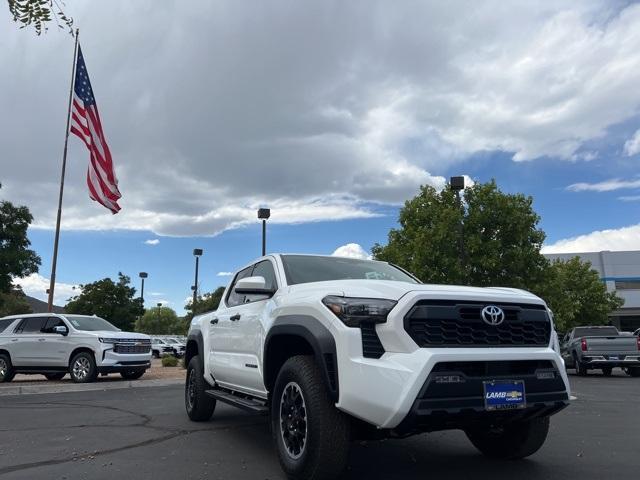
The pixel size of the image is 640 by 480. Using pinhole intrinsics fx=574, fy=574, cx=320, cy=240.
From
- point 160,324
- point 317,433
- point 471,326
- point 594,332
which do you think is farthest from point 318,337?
point 160,324

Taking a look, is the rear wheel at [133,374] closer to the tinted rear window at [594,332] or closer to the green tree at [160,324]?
the tinted rear window at [594,332]

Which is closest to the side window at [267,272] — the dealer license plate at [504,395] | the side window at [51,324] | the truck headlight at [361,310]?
the truck headlight at [361,310]

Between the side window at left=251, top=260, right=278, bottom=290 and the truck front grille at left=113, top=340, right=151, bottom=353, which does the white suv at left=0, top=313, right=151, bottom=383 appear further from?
the side window at left=251, top=260, right=278, bottom=290

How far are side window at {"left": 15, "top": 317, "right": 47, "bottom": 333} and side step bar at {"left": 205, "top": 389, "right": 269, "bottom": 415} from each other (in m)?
9.84

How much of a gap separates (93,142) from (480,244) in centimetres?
1500

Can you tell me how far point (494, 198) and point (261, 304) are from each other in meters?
20.9

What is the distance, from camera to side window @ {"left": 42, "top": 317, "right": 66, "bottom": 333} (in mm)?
14257

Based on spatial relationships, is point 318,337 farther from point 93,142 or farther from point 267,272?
point 93,142

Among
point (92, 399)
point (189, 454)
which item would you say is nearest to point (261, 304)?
point (189, 454)

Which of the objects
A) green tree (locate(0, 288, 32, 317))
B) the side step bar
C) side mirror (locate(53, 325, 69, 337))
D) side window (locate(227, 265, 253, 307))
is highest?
green tree (locate(0, 288, 32, 317))

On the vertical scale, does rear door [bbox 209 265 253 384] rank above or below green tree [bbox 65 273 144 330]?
below

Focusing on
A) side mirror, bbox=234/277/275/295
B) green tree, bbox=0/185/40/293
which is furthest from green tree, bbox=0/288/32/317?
side mirror, bbox=234/277/275/295

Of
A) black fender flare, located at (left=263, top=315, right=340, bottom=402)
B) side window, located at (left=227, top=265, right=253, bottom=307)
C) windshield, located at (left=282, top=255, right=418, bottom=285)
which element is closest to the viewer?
black fender flare, located at (left=263, top=315, right=340, bottom=402)

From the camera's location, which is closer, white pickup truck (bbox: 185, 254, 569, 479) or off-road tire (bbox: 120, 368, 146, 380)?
white pickup truck (bbox: 185, 254, 569, 479)
